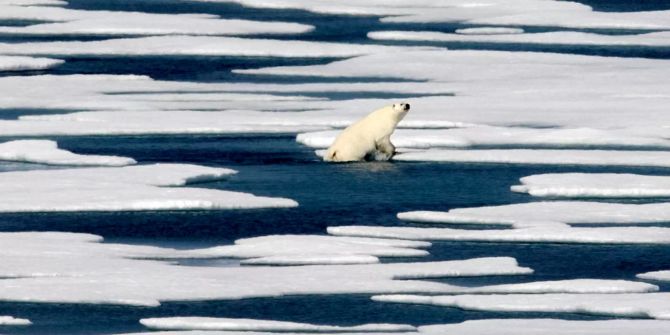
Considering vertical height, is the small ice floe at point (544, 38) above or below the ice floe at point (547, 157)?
below

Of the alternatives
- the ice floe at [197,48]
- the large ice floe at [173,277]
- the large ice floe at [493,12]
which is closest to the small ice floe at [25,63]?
the ice floe at [197,48]

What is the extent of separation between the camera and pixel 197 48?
19.8 meters

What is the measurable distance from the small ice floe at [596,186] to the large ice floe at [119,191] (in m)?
1.42

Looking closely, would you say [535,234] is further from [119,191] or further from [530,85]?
[530,85]

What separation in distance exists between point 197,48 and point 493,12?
5.23 m

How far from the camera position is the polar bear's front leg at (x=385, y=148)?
12297 mm

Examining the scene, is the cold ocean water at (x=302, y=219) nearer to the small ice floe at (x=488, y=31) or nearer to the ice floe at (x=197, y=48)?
the ice floe at (x=197, y=48)

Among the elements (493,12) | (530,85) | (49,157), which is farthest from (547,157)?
(493,12)

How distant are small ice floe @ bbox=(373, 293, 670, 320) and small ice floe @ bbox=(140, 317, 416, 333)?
1.57 feet

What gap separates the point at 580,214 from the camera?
10.2 m

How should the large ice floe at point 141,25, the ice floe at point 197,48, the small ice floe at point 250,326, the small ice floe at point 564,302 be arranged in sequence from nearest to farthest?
the small ice floe at point 250,326
the small ice floe at point 564,302
the ice floe at point 197,48
the large ice floe at point 141,25

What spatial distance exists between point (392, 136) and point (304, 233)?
11.4 feet

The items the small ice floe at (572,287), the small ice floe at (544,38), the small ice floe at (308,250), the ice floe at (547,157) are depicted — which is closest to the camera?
the small ice floe at (572,287)

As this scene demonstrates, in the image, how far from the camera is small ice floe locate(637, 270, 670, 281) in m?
8.66
